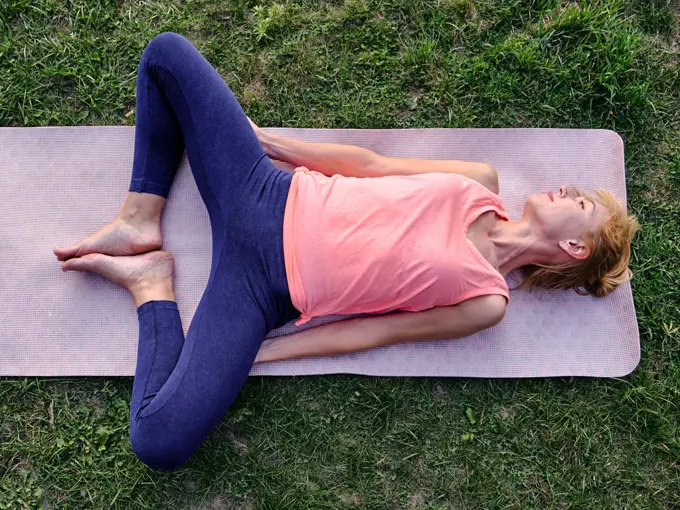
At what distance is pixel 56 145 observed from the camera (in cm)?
336

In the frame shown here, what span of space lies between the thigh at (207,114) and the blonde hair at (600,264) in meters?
1.83

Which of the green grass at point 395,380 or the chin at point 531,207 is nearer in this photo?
the chin at point 531,207

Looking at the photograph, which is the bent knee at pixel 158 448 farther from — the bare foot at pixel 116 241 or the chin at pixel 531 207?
the chin at pixel 531 207

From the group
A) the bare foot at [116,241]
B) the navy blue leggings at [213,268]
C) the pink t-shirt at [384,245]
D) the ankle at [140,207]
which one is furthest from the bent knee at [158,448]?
the ankle at [140,207]

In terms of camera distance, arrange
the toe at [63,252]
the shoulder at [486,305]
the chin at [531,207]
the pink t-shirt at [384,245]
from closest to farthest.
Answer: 1. the pink t-shirt at [384,245]
2. the shoulder at [486,305]
3. the chin at [531,207]
4. the toe at [63,252]

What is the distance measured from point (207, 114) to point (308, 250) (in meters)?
0.91

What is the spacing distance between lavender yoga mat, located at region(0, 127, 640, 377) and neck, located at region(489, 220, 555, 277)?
435 mm

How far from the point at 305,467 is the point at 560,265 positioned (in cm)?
194

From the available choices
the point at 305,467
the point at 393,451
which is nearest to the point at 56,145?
the point at 305,467

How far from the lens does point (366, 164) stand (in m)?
3.07

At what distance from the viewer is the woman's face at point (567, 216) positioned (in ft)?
9.57

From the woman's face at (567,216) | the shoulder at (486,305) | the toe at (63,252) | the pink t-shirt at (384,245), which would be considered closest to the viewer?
the pink t-shirt at (384,245)

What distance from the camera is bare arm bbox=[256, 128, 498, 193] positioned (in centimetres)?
305

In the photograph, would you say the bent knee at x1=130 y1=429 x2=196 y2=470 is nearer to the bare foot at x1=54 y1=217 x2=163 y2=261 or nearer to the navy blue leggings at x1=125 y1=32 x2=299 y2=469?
the navy blue leggings at x1=125 y1=32 x2=299 y2=469
